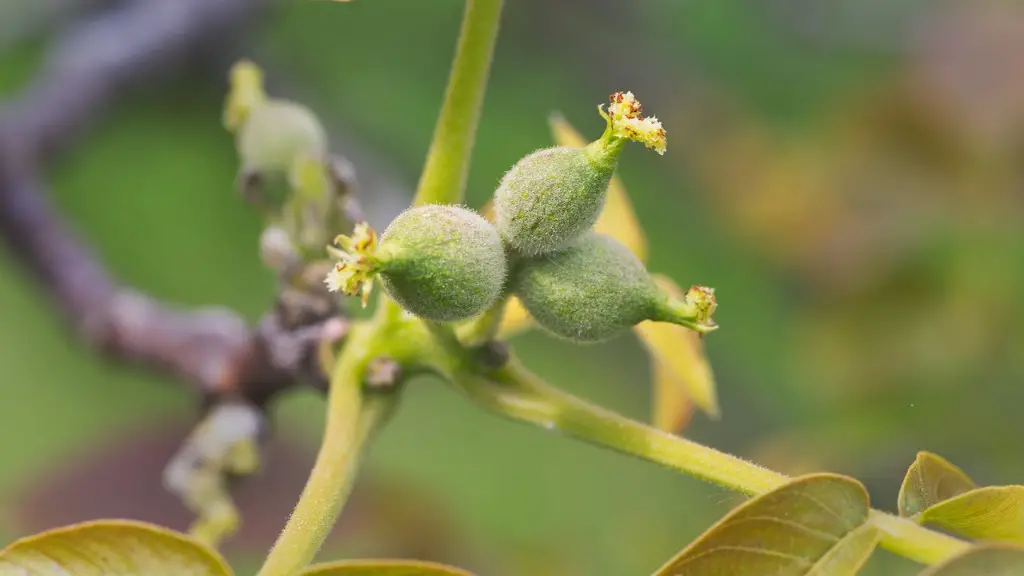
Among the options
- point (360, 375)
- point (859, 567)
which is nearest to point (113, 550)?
point (360, 375)

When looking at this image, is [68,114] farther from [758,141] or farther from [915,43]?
[915,43]

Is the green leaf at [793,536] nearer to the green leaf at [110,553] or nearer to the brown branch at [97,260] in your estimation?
the green leaf at [110,553]

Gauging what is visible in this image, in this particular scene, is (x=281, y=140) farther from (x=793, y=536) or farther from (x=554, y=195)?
(x=793, y=536)

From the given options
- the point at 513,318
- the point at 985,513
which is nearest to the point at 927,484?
the point at 985,513

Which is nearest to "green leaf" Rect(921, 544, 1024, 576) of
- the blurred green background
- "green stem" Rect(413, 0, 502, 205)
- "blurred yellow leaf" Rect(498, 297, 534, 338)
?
"green stem" Rect(413, 0, 502, 205)

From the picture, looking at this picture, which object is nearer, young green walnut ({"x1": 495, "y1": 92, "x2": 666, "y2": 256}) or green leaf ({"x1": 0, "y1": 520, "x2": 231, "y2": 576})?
green leaf ({"x1": 0, "y1": 520, "x2": 231, "y2": 576})

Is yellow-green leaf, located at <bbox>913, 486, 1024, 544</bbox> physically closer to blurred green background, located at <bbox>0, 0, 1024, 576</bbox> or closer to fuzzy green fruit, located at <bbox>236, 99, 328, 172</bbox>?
fuzzy green fruit, located at <bbox>236, 99, 328, 172</bbox>

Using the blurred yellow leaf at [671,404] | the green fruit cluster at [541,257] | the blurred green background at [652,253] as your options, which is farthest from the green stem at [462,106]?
the blurred green background at [652,253]
